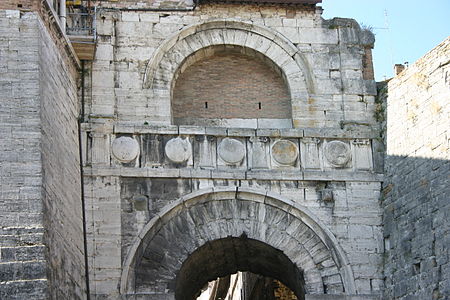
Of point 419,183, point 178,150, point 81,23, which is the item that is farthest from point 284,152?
point 81,23

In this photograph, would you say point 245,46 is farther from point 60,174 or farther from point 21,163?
point 21,163

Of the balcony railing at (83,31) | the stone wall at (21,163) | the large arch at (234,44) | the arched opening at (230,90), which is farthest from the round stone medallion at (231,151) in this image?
the stone wall at (21,163)

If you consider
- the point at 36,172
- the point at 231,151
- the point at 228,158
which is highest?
the point at 231,151

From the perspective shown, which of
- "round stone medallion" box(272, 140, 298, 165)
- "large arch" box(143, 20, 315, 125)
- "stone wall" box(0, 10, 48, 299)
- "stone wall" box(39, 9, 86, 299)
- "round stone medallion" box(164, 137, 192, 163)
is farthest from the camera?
"large arch" box(143, 20, 315, 125)

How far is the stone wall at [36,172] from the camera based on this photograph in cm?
1245

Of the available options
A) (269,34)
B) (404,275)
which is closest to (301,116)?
(269,34)

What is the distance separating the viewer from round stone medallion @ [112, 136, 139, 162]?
626 inches

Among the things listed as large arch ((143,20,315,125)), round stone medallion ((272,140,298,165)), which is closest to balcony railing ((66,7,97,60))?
large arch ((143,20,315,125))

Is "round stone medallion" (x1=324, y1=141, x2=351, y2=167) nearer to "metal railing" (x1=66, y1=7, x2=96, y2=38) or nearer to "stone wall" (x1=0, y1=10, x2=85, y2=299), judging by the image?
"stone wall" (x1=0, y1=10, x2=85, y2=299)

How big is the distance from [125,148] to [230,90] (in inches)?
86.5

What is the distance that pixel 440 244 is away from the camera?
14.6 metres

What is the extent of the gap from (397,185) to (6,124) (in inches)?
240

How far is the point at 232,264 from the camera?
1733 centimetres

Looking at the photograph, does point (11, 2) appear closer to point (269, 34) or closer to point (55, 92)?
point (55, 92)
